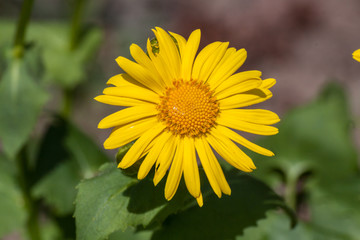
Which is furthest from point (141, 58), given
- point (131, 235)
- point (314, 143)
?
point (314, 143)

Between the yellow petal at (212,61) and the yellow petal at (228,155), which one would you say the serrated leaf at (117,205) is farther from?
the yellow petal at (212,61)

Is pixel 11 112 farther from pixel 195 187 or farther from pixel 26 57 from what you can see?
pixel 195 187

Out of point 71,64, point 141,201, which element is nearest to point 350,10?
point 71,64

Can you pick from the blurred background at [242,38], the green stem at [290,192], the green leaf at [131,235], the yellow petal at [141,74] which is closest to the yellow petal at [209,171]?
the yellow petal at [141,74]

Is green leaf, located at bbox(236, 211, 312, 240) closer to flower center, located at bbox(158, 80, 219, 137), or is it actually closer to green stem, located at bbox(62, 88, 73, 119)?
flower center, located at bbox(158, 80, 219, 137)

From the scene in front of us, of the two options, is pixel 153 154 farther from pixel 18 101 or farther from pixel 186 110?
pixel 18 101

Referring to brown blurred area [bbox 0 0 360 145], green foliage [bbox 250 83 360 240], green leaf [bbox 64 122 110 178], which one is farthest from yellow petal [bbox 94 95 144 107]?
brown blurred area [bbox 0 0 360 145]
